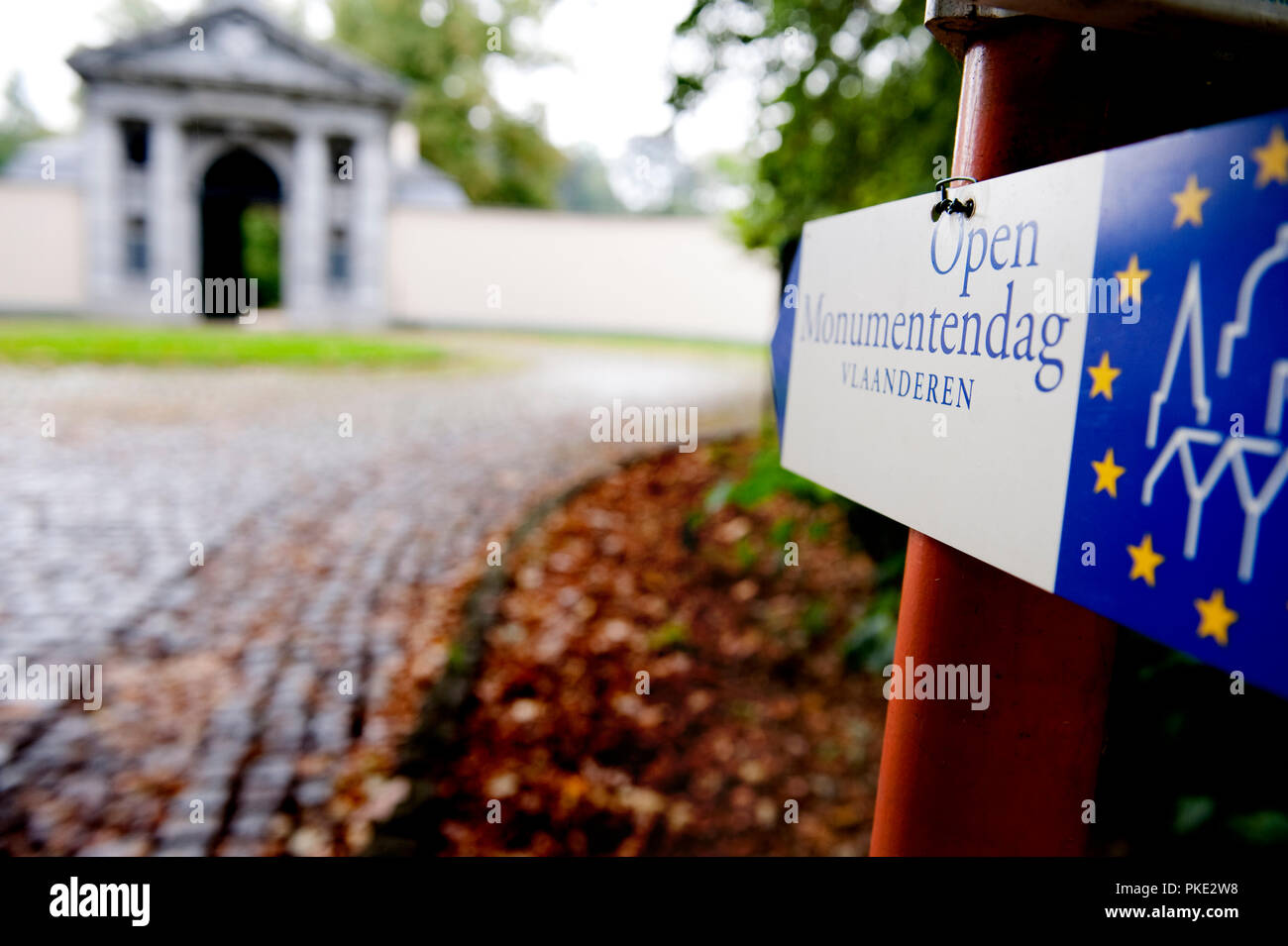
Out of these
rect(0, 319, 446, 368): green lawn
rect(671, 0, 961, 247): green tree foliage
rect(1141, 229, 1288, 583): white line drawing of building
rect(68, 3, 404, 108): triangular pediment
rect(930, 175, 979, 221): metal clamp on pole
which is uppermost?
rect(68, 3, 404, 108): triangular pediment

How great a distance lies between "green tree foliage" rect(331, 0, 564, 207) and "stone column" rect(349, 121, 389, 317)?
6.81 m

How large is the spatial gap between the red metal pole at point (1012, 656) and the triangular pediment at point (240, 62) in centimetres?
2964

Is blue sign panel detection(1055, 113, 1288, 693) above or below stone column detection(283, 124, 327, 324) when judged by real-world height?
below

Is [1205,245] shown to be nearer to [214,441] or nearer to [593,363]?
[214,441]

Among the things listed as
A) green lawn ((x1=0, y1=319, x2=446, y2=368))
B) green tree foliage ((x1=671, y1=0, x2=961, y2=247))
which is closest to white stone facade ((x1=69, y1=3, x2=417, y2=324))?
green lawn ((x1=0, y1=319, x2=446, y2=368))

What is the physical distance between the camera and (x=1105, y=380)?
0.84m

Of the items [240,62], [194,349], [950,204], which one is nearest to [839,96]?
[950,204]

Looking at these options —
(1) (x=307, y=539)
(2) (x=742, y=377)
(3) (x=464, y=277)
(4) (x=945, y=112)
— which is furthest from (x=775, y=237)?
(3) (x=464, y=277)

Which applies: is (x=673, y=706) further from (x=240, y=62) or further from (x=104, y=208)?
(x=104, y=208)

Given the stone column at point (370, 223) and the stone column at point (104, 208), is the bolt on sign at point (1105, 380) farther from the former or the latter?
the stone column at point (104, 208)

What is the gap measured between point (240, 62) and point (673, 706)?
28.8 metres

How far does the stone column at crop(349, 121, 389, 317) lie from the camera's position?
28516 millimetres

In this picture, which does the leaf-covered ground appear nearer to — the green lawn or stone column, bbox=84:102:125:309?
the green lawn

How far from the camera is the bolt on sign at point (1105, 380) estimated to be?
0.70 meters
